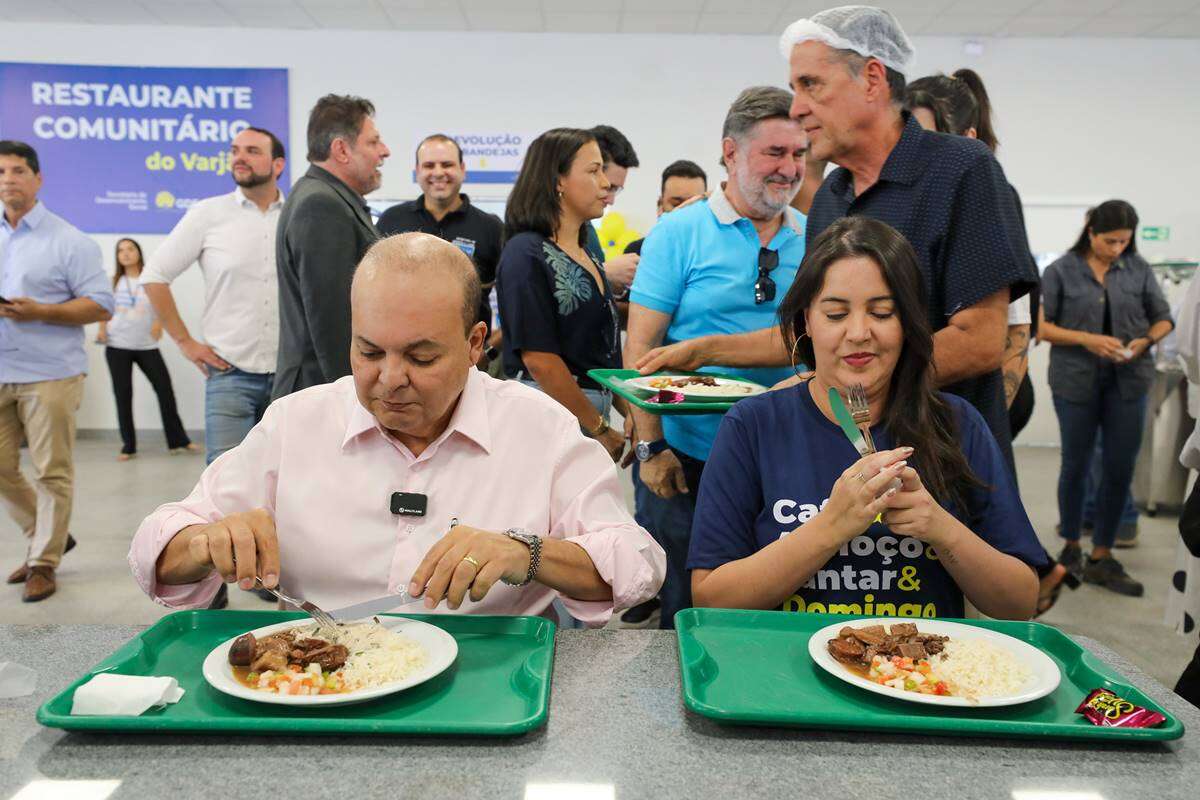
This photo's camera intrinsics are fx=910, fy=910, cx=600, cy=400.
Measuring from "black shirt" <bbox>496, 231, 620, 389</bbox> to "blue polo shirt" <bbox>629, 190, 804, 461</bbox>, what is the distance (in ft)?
1.03

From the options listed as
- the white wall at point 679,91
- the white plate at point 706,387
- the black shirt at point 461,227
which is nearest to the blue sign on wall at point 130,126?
the white wall at point 679,91

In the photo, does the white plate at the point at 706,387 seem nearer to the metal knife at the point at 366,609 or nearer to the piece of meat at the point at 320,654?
the metal knife at the point at 366,609

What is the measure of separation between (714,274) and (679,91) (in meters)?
5.53

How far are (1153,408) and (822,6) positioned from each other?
12.0 feet

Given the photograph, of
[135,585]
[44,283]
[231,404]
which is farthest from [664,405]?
[44,283]

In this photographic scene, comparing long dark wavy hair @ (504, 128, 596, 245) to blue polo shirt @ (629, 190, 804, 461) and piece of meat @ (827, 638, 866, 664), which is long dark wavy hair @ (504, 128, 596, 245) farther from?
piece of meat @ (827, 638, 866, 664)

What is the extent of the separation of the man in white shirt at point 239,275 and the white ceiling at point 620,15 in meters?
3.53

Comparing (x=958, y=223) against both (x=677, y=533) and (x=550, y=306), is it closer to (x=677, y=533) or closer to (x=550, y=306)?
(x=677, y=533)

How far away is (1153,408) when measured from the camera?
560 cm

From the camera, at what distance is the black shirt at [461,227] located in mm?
4141

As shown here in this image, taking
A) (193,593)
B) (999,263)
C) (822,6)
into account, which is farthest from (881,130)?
(822,6)

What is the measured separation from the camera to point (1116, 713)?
38.3 inches

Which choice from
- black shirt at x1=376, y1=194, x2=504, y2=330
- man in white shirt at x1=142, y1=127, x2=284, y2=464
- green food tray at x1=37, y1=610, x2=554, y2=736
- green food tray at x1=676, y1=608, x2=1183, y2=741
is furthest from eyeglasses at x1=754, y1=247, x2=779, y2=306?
man in white shirt at x1=142, y1=127, x2=284, y2=464

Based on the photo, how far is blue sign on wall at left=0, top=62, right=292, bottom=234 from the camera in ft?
23.6
